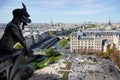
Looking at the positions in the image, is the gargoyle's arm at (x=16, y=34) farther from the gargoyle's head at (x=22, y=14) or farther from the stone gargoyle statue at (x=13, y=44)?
the gargoyle's head at (x=22, y=14)

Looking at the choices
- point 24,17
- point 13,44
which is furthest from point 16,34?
point 24,17

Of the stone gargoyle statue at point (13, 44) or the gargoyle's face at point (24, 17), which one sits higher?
the gargoyle's face at point (24, 17)

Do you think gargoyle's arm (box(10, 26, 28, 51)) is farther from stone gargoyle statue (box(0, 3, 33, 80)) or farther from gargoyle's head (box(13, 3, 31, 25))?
gargoyle's head (box(13, 3, 31, 25))

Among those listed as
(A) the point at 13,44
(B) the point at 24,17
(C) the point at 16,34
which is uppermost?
(B) the point at 24,17

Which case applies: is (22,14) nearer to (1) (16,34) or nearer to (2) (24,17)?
(2) (24,17)

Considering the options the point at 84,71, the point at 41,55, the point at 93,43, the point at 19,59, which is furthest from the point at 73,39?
the point at 19,59

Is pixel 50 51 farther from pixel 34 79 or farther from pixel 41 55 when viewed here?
pixel 34 79

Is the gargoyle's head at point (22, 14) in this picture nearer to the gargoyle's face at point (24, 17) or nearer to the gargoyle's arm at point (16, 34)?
the gargoyle's face at point (24, 17)

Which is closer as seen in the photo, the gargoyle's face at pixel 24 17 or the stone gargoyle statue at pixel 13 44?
the stone gargoyle statue at pixel 13 44

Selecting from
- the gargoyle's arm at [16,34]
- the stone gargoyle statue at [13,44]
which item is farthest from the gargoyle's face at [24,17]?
the gargoyle's arm at [16,34]

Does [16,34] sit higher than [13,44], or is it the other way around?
[16,34]
